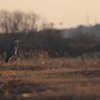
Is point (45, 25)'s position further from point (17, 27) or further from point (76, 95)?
point (76, 95)

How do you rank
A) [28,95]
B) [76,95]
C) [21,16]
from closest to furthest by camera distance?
1. [76,95]
2. [28,95]
3. [21,16]

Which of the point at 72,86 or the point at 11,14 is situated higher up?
the point at 11,14

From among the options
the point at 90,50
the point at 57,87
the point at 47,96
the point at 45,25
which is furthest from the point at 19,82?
the point at 45,25

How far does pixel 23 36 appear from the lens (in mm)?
48188

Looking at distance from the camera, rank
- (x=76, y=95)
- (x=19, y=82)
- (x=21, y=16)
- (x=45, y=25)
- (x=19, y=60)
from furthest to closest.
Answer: (x=45, y=25) < (x=21, y=16) < (x=19, y=60) < (x=19, y=82) < (x=76, y=95)

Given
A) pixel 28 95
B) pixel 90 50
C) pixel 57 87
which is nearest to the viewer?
pixel 28 95

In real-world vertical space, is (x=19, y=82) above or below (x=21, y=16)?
below

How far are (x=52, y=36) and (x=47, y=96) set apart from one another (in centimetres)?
4381

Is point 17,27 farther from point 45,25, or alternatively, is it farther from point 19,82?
point 19,82

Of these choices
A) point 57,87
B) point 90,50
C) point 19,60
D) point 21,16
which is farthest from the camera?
point 21,16

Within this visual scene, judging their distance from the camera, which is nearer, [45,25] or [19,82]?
[19,82]

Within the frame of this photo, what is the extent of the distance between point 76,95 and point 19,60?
36.6ft

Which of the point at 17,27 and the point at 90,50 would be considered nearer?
the point at 90,50

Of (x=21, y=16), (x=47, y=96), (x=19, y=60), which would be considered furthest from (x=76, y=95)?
(x=21, y=16)
